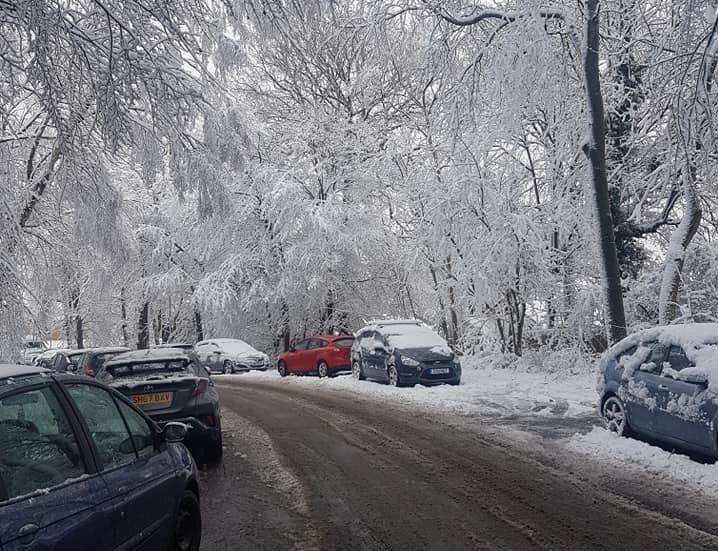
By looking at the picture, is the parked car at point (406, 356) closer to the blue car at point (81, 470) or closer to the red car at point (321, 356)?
the red car at point (321, 356)

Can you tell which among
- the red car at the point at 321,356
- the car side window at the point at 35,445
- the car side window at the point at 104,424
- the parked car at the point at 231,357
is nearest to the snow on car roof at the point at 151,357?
the car side window at the point at 104,424

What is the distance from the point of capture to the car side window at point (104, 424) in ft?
12.1

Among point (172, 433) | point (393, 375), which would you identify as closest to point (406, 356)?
point (393, 375)

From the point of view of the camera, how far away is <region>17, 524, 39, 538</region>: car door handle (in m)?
2.65

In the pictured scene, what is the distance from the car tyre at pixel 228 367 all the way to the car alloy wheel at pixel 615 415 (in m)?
20.2

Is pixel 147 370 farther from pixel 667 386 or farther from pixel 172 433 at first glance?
pixel 667 386

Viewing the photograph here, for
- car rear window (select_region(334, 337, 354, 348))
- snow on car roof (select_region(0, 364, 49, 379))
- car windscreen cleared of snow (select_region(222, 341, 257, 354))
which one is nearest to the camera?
snow on car roof (select_region(0, 364, 49, 379))

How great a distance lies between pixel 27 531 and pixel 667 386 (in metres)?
7.47

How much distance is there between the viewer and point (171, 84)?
791 centimetres

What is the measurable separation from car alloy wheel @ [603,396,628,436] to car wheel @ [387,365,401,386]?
7.34 m

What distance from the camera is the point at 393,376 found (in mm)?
16672

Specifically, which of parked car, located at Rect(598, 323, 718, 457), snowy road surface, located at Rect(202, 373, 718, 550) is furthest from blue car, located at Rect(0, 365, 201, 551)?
parked car, located at Rect(598, 323, 718, 457)

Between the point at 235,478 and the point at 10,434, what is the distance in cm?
484

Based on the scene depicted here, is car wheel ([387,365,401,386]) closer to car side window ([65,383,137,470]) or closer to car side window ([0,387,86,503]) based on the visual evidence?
car side window ([65,383,137,470])
